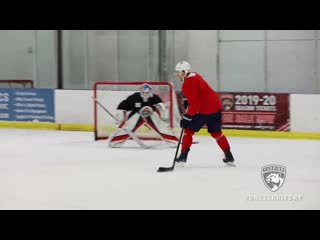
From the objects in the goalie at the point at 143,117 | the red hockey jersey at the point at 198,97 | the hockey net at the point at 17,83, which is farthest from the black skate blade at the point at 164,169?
the hockey net at the point at 17,83

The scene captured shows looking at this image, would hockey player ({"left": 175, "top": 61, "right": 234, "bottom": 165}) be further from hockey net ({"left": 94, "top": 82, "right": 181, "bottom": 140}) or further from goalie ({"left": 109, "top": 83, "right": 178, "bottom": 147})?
hockey net ({"left": 94, "top": 82, "right": 181, "bottom": 140})

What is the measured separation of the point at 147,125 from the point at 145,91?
567 mm

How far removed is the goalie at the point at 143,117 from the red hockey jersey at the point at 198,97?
2.29 m

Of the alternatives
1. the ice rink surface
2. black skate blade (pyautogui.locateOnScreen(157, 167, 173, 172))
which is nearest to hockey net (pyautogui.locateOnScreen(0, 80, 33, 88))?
the ice rink surface

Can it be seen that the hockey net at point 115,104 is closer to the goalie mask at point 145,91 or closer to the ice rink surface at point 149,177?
the ice rink surface at point 149,177

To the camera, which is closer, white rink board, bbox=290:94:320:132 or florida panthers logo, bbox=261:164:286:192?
florida panthers logo, bbox=261:164:286:192

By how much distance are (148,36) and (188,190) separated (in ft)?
39.6

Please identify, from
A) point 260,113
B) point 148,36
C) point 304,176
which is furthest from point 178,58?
point 304,176

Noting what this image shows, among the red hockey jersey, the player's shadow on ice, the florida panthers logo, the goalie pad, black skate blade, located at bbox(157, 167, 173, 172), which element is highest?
the red hockey jersey

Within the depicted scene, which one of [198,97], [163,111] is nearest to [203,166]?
[198,97]

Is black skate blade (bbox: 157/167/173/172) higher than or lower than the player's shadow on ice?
higher

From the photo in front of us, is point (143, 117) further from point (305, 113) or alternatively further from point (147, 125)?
point (305, 113)

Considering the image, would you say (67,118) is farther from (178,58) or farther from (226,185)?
(226,185)

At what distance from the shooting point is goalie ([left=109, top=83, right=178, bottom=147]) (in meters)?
10.5
